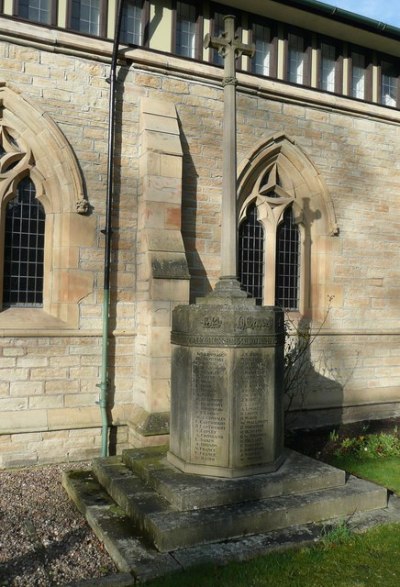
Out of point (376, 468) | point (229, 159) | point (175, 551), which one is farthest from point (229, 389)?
point (376, 468)

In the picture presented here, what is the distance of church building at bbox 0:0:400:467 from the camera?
7.52 metres

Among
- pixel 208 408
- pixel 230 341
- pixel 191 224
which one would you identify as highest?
pixel 191 224

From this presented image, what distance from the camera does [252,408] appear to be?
5.08 m

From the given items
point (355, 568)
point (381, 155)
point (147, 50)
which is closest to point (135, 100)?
point (147, 50)

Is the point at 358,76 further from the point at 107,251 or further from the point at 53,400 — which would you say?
the point at 53,400

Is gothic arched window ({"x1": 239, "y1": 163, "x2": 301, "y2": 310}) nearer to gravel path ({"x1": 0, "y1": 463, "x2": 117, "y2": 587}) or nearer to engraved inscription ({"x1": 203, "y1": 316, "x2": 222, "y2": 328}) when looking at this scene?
engraved inscription ({"x1": 203, "y1": 316, "x2": 222, "y2": 328})

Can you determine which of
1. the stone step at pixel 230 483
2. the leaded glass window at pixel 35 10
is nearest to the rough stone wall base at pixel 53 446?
the stone step at pixel 230 483

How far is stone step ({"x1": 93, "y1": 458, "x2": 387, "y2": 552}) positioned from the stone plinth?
0.91 feet

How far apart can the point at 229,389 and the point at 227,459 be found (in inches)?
26.8

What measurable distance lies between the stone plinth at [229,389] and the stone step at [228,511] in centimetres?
28

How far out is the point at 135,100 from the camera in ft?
27.0

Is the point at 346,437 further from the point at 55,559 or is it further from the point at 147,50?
the point at 147,50

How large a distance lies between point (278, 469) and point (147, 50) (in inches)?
260

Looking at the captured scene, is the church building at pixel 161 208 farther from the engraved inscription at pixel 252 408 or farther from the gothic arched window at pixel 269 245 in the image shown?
the engraved inscription at pixel 252 408
